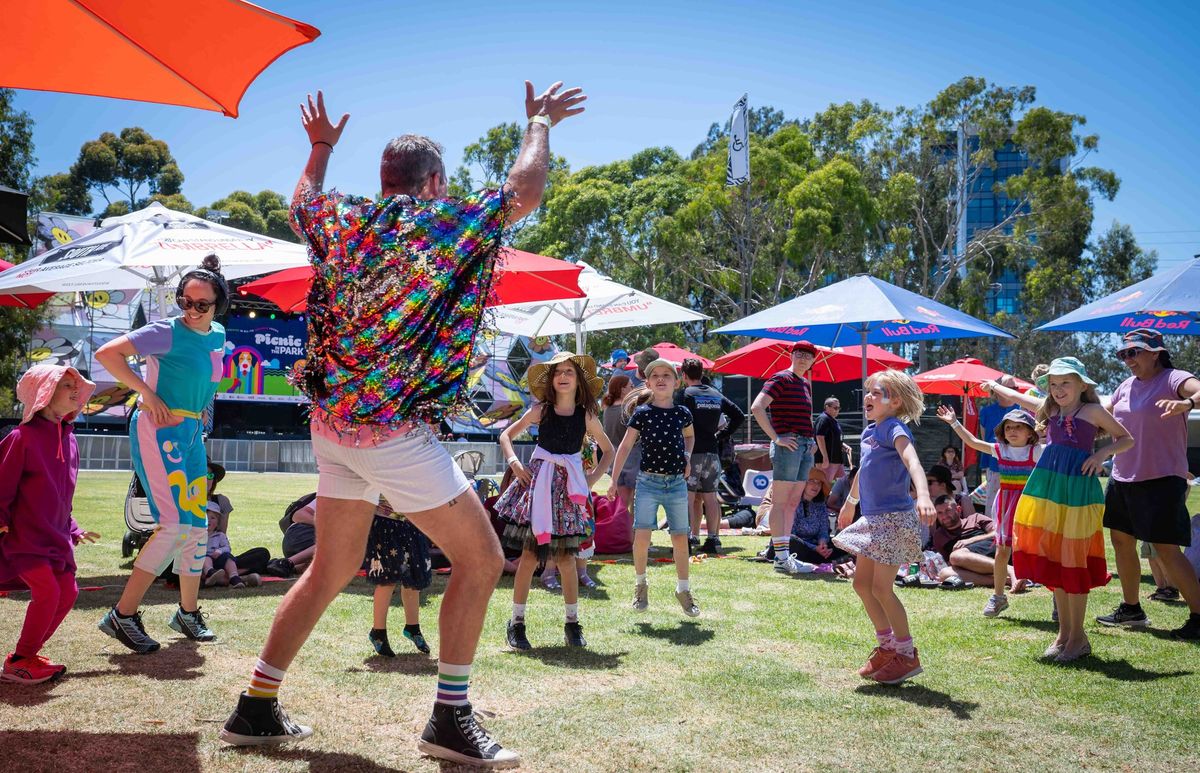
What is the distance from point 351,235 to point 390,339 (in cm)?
40

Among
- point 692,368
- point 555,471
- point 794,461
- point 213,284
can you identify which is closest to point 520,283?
point 692,368

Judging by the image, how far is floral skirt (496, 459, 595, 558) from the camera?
5789mm

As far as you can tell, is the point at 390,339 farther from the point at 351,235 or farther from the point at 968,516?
the point at 968,516

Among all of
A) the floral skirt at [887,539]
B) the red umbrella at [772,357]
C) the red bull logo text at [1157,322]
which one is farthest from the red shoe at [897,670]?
the red umbrella at [772,357]

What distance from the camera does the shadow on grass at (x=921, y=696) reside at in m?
4.14

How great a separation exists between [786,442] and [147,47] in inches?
282

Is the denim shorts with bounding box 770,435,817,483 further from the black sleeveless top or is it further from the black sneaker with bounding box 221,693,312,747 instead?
the black sneaker with bounding box 221,693,312,747

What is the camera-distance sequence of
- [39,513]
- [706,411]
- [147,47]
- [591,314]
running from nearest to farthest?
1. [147,47]
2. [39,513]
3. [706,411]
4. [591,314]

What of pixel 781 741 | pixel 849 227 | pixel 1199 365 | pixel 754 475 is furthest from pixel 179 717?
pixel 1199 365

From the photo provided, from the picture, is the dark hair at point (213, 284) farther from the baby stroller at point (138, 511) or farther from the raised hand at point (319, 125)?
the baby stroller at point (138, 511)

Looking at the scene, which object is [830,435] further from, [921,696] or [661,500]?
[921,696]

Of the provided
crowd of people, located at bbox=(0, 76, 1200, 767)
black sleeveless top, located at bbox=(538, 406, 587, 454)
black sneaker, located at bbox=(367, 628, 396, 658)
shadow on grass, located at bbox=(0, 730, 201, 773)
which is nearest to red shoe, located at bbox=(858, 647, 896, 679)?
crowd of people, located at bbox=(0, 76, 1200, 767)

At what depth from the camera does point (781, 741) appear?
3570 mm

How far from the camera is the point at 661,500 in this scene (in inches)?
263
